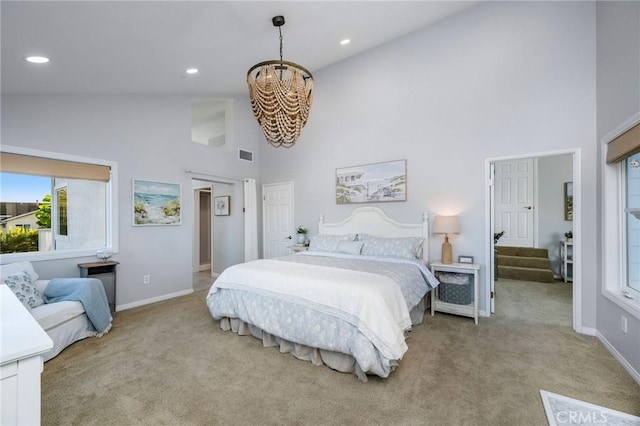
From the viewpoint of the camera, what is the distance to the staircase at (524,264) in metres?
5.30

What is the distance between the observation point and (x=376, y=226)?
445 centimetres

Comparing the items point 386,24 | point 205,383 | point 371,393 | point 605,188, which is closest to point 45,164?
point 205,383

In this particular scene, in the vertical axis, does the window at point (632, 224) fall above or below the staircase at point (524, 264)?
above

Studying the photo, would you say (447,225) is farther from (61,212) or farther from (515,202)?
(61,212)

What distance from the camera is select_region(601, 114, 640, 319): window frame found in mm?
2652

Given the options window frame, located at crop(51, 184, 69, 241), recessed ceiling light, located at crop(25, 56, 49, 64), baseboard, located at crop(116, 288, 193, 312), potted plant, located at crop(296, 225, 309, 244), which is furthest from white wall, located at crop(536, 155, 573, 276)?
window frame, located at crop(51, 184, 69, 241)

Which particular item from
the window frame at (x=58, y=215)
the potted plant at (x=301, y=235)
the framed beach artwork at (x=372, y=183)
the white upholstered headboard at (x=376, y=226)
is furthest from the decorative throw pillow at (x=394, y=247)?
the window frame at (x=58, y=215)

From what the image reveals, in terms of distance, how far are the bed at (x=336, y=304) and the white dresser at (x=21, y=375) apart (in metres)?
1.75

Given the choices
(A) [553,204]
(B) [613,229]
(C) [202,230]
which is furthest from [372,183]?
(C) [202,230]

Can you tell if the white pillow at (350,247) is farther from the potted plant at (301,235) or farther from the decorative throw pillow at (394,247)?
the potted plant at (301,235)

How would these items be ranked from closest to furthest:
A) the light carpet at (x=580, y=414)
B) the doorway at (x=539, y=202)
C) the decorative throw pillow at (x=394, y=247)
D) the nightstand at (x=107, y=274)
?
the light carpet at (x=580, y=414)
the nightstand at (x=107, y=274)
the decorative throw pillow at (x=394, y=247)
the doorway at (x=539, y=202)

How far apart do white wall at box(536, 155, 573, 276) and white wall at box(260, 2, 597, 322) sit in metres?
3.09

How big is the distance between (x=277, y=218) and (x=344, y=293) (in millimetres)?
3669

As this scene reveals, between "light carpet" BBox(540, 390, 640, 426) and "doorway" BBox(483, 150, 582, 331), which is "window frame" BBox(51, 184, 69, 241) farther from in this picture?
"doorway" BBox(483, 150, 582, 331)
